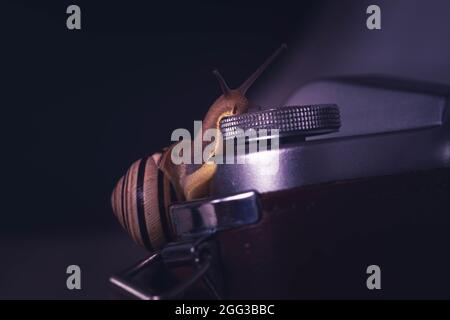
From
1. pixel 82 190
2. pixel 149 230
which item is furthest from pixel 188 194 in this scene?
pixel 82 190

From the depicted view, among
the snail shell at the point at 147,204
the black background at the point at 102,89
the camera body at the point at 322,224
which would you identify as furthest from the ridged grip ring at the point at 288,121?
the black background at the point at 102,89

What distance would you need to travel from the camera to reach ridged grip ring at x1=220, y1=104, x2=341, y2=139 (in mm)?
441

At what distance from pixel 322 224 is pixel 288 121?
0.30ft

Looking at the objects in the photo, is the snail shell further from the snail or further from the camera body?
the camera body

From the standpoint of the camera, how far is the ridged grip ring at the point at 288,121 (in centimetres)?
44

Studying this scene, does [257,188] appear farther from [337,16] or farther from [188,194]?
[337,16]

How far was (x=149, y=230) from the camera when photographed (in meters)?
0.56

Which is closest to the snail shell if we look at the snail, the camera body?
the snail

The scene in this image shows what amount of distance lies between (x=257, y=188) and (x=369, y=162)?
0.09m

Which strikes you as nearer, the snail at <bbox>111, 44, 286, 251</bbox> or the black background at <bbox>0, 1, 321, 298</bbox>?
the snail at <bbox>111, 44, 286, 251</bbox>

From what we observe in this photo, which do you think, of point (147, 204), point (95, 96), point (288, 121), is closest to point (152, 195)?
point (147, 204)

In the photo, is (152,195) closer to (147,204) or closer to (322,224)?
(147,204)

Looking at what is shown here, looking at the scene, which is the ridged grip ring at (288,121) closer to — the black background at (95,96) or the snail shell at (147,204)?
the snail shell at (147,204)

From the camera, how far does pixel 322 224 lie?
0.41 metres
